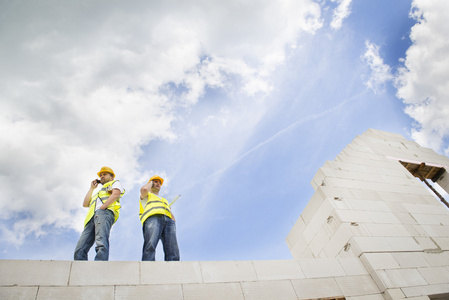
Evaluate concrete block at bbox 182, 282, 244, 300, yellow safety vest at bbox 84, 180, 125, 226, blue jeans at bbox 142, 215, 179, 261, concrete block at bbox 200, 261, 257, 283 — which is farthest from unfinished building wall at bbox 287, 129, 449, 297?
yellow safety vest at bbox 84, 180, 125, 226

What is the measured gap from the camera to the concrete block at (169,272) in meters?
3.67

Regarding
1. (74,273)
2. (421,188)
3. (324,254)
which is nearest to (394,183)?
(421,188)

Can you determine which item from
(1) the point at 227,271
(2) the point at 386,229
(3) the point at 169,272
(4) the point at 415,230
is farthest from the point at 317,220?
(3) the point at 169,272

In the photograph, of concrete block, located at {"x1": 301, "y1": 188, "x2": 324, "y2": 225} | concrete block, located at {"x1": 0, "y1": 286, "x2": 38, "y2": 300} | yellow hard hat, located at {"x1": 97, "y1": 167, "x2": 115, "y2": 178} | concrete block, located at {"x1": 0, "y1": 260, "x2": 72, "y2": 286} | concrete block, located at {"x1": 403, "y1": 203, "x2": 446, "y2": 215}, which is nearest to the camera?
concrete block, located at {"x1": 0, "y1": 286, "x2": 38, "y2": 300}

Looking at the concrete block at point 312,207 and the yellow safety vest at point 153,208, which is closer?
the yellow safety vest at point 153,208

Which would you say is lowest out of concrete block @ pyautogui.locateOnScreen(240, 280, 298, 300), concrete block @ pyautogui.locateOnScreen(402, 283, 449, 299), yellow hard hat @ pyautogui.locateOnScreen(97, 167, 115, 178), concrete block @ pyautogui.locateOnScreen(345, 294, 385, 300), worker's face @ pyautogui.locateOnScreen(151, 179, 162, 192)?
concrete block @ pyautogui.locateOnScreen(402, 283, 449, 299)

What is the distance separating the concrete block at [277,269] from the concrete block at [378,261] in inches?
64.7

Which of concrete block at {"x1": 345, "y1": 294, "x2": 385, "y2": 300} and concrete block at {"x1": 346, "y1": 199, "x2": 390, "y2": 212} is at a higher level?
concrete block at {"x1": 346, "y1": 199, "x2": 390, "y2": 212}

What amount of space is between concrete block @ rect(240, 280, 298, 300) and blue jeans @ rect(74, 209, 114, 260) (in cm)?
231

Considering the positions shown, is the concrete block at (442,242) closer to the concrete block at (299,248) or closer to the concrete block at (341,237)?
the concrete block at (341,237)

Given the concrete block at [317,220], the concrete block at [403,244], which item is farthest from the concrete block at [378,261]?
the concrete block at [317,220]

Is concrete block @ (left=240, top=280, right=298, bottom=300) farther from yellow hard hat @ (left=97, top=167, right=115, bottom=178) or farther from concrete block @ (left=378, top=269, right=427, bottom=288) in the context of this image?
yellow hard hat @ (left=97, top=167, right=115, bottom=178)

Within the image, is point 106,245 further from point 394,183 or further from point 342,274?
point 394,183

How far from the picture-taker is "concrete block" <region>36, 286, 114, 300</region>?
3.07m
